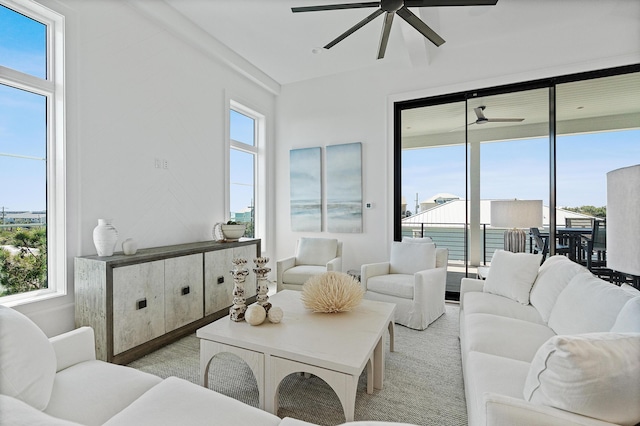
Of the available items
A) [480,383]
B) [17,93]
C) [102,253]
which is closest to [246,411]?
[480,383]

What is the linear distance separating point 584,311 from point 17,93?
3939 millimetres

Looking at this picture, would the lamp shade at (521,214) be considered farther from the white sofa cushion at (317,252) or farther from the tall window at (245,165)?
the tall window at (245,165)

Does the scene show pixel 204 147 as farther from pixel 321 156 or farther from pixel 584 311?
Answer: pixel 584 311

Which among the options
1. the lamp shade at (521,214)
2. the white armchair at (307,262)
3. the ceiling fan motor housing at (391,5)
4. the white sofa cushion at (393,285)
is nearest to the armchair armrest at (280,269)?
the white armchair at (307,262)

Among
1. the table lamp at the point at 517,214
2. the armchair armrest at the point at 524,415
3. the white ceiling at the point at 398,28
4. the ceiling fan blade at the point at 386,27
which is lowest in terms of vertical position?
the armchair armrest at the point at 524,415

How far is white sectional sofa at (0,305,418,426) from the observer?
997 millimetres

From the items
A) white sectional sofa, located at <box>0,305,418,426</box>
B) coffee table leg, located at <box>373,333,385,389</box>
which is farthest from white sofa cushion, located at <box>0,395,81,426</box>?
coffee table leg, located at <box>373,333,385,389</box>

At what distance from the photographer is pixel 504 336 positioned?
1.72 m

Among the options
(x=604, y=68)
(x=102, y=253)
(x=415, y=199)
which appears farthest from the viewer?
(x=415, y=199)

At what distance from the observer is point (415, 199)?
173 inches

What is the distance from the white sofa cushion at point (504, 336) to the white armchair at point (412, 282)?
88 cm

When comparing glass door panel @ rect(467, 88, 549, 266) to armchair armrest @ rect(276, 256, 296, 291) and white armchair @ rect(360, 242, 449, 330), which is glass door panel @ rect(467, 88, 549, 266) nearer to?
white armchair @ rect(360, 242, 449, 330)

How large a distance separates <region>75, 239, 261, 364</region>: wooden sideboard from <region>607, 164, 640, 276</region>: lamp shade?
2.73 metres

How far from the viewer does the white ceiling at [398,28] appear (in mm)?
3031
